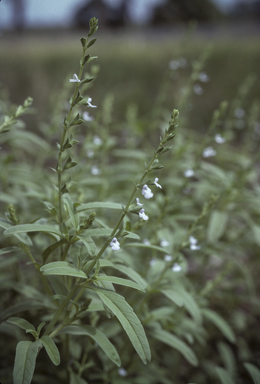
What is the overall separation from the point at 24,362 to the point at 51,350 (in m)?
0.12

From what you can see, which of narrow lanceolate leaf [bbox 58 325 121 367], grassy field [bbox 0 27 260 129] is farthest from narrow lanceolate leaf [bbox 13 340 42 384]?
grassy field [bbox 0 27 260 129]

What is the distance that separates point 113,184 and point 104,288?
1866 millimetres

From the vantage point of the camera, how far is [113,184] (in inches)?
127

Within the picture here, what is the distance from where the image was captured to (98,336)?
5.00 ft

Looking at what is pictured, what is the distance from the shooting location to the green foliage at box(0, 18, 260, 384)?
4.58 ft

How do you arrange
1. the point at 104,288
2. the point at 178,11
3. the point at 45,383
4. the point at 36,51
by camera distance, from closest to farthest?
the point at 104,288 < the point at 45,383 < the point at 36,51 < the point at 178,11

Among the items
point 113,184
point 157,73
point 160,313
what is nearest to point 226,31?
point 157,73

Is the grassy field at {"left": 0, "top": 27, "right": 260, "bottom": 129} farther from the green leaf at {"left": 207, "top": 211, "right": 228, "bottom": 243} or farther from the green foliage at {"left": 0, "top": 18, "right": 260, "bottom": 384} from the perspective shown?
the green leaf at {"left": 207, "top": 211, "right": 228, "bottom": 243}

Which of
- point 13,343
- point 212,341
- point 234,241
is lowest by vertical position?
point 212,341

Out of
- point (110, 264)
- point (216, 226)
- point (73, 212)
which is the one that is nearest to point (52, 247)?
point (73, 212)

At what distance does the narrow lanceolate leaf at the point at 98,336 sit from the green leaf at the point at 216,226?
129 cm

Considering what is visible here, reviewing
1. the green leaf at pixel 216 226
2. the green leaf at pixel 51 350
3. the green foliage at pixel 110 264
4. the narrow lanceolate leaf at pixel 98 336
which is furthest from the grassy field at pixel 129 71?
the green leaf at pixel 51 350

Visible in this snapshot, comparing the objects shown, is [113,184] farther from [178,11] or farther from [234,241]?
[178,11]

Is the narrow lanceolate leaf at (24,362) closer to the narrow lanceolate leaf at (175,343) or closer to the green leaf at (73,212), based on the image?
the green leaf at (73,212)
